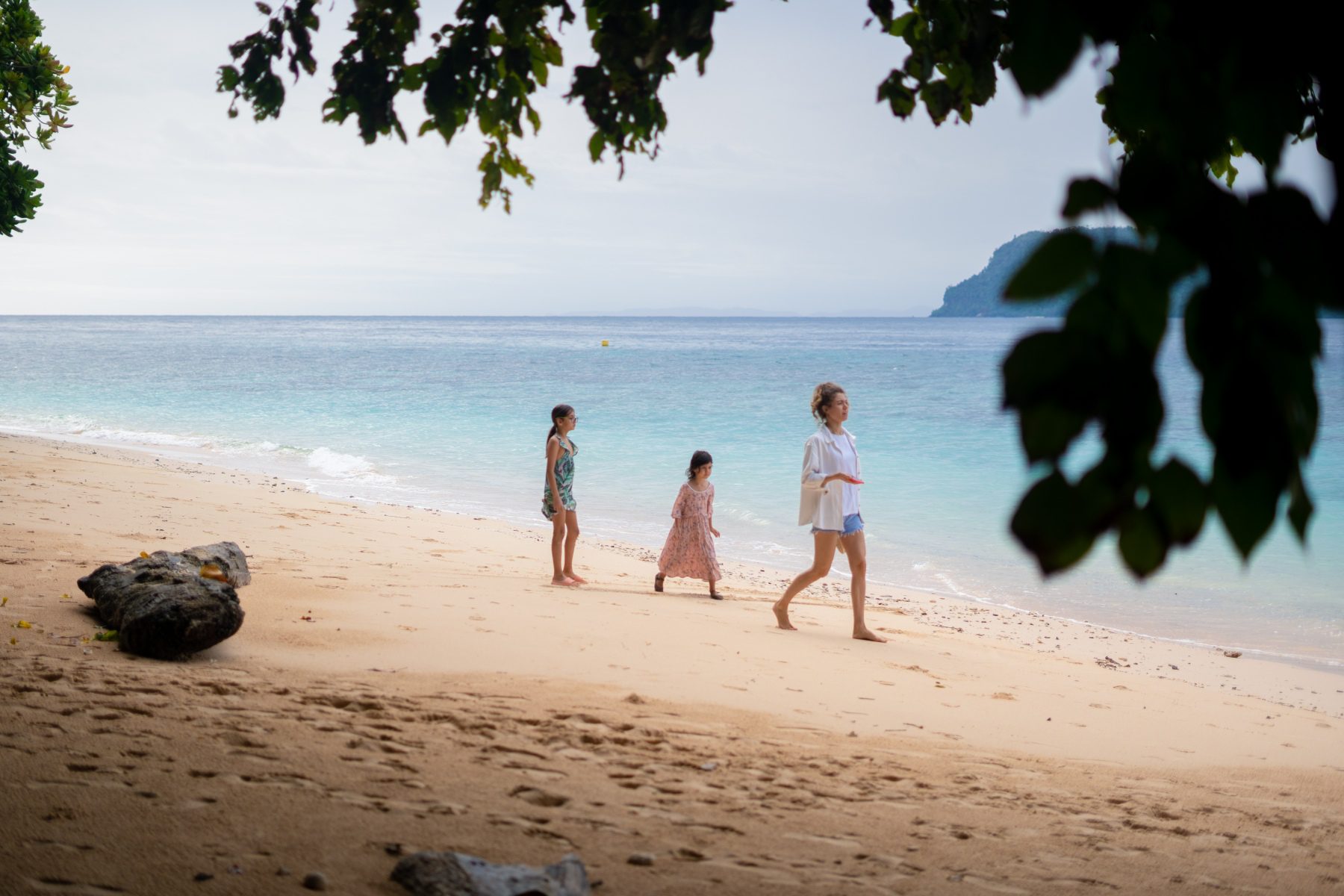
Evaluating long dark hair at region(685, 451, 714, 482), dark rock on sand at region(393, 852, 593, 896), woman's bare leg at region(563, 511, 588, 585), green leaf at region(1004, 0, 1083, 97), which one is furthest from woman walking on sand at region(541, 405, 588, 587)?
green leaf at region(1004, 0, 1083, 97)

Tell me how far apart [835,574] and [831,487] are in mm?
4821

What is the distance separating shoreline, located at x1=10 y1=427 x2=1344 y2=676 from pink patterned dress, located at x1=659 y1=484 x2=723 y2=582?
1.66 meters

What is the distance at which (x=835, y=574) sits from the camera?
12.4 meters

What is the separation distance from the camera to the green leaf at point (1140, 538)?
42.4 inches

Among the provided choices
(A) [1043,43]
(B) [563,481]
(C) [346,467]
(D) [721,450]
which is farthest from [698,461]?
(D) [721,450]

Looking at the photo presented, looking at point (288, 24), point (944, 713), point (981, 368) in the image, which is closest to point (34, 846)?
point (288, 24)

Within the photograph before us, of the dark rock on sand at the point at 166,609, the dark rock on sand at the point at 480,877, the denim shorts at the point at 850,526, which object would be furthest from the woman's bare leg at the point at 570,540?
the dark rock on sand at the point at 480,877

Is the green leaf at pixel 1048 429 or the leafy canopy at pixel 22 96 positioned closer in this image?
the green leaf at pixel 1048 429

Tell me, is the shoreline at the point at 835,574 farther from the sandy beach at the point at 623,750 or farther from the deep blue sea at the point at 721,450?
the sandy beach at the point at 623,750

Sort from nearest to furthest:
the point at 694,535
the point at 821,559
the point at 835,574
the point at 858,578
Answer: the point at 821,559, the point at 858,578, the point at 694,535, the point at 835,574

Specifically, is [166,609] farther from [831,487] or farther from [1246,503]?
[1246,503]

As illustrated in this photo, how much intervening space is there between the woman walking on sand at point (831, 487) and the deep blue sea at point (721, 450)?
121 centimetres

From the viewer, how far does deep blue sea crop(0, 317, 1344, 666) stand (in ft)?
38.5

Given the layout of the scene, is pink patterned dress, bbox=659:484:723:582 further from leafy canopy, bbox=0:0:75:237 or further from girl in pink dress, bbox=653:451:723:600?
leafy canopy, bbox=0:0:75:237
